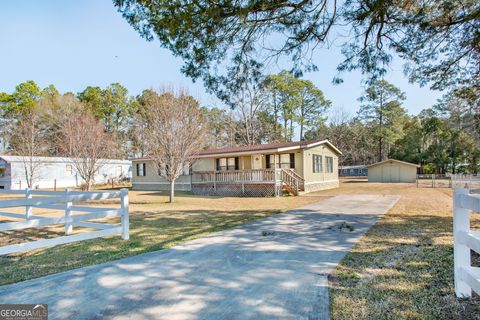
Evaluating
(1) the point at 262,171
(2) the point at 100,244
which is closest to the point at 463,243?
(2) the point at 100,244

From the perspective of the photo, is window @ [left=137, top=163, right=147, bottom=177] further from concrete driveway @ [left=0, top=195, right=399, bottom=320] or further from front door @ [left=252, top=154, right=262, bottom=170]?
concrete driveway @ [left=0, top=195, right=399, bottom=320]

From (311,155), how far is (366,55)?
1349 cm

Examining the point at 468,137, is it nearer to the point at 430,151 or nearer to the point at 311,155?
the point at 430,151

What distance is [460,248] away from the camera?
10.0 ft

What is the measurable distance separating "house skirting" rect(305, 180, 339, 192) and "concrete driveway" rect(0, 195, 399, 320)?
14.1m

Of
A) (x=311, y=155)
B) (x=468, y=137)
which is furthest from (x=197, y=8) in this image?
(x=468, y=137)

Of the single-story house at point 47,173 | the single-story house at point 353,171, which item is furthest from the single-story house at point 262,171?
the single-story house at point 353,171

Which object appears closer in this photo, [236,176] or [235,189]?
[236,176]

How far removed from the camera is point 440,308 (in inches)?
111

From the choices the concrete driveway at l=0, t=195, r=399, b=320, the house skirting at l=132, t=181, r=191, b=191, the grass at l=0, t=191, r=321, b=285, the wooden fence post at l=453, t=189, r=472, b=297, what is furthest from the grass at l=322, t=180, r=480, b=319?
the house skirting at l=132, t=181, r=191, b=191

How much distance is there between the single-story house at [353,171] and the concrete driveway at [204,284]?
46.2 meters

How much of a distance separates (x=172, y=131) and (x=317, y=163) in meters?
12.3

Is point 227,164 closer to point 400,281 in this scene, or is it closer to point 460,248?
point 400,281

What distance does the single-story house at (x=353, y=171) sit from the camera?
4866cm
